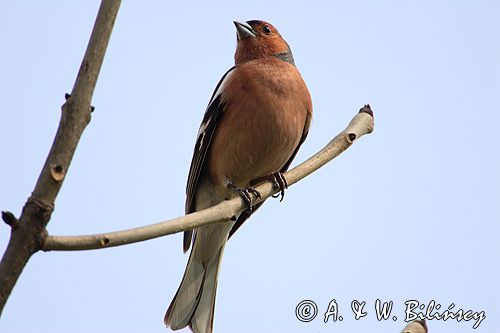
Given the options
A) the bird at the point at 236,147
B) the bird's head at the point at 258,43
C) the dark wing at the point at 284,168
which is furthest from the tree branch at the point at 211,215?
the bird's head at the point at 258,43

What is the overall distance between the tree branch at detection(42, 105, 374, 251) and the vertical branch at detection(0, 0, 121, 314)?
0.09 m

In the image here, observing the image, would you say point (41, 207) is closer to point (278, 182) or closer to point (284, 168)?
point (278, 182)

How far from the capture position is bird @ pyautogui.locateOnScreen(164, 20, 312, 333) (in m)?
6.48

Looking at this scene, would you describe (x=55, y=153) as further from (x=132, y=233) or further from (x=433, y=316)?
(x=433, y=316)

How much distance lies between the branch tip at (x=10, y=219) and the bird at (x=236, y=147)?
3.83 meters

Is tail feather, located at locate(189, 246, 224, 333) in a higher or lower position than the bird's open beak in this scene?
lower

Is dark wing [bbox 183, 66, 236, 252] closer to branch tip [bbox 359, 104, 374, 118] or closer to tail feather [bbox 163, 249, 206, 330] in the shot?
tail feather [bbox 163, 249, 206, 330]

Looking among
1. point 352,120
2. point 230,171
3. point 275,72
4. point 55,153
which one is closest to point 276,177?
point 230,171

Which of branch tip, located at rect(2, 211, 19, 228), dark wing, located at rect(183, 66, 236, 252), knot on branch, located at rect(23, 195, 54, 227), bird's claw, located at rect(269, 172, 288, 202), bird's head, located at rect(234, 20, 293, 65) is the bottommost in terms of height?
branch tip, located at rect(2, 211, 19, 228)

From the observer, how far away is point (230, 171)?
666cm

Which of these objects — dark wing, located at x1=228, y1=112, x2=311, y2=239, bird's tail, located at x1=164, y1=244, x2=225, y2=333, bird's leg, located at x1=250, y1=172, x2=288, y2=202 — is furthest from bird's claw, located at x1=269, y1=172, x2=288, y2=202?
bird's tail, located at x1=164, y1=244, x2=225, y2=333

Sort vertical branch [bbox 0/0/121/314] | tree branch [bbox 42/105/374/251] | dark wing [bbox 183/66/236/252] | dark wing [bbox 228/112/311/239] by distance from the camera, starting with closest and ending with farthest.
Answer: vertical branch [bbox 0/0/121/314], tree branch [bbox 42/105/374/251], dark wing [bbox 183/66/236/252], dark wing [bbox 228/112/311/239]

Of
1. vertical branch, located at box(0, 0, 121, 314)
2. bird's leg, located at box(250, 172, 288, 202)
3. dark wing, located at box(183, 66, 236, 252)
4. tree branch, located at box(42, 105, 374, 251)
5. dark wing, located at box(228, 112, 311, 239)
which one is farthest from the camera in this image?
dark wing, located at box(228, 112, 311, 239)

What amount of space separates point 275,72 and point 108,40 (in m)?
4.09
